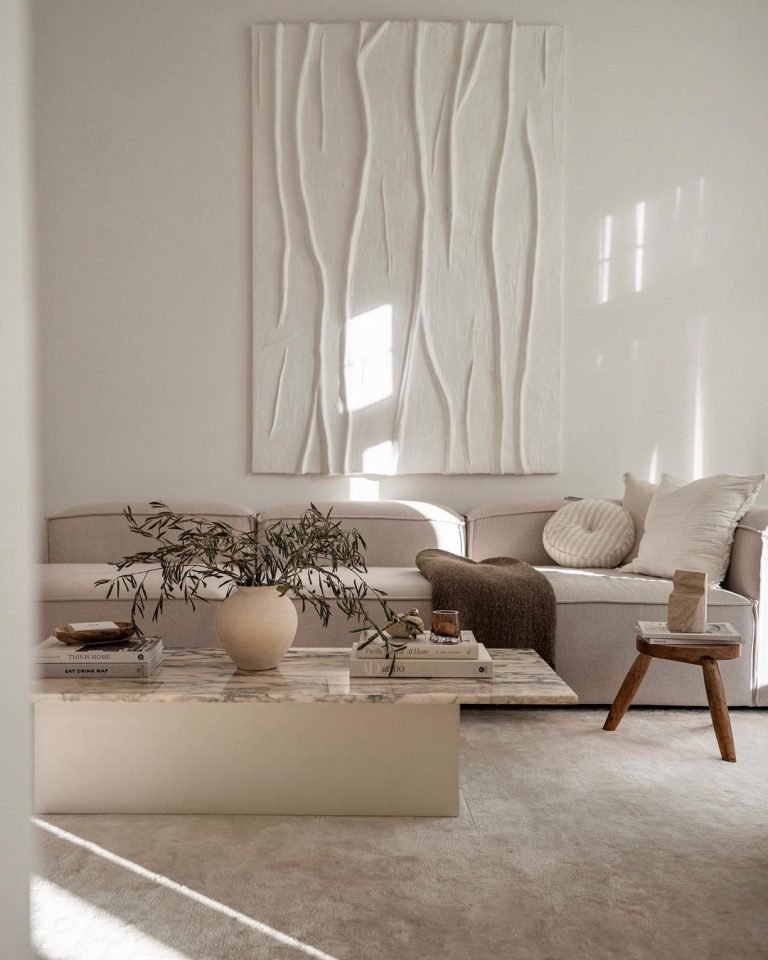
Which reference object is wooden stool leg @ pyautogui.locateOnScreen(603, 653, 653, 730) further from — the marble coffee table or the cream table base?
the cream table base

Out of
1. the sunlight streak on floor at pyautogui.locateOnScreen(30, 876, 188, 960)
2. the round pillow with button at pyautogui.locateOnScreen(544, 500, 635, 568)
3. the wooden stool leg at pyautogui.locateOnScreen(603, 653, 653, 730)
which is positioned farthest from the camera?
the round pillow with button at pyautogui.locateOnScreen(544, 500, 635, 568)

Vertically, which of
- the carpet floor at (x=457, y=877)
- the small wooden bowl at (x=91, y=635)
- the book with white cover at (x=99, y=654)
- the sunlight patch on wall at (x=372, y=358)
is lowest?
the carpet floor at (x=457, y=877)

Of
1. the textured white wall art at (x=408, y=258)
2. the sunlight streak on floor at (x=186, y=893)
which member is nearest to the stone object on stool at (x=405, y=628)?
the sunlight streak on floor at (x=186, y=893)

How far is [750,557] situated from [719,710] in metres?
0.71

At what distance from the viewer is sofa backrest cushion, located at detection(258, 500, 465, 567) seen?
12.5ft

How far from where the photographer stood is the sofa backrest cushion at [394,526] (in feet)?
12.5

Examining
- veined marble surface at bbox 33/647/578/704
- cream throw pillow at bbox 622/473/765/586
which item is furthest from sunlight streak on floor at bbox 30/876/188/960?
cream throw pillow at bbox 622/473/765/586

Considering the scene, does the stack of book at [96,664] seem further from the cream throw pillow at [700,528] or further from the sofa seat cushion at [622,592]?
the cream throw pillow at [700,528]

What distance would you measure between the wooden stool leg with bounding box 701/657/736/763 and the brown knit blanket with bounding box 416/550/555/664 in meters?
0.56

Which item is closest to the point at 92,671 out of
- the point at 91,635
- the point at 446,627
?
the point at 91,635

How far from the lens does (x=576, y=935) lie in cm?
162

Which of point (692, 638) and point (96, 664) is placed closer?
point (96, 664)

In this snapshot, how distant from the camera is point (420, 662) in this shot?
7.20 ft

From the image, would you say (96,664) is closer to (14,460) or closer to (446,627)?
(446,627)
